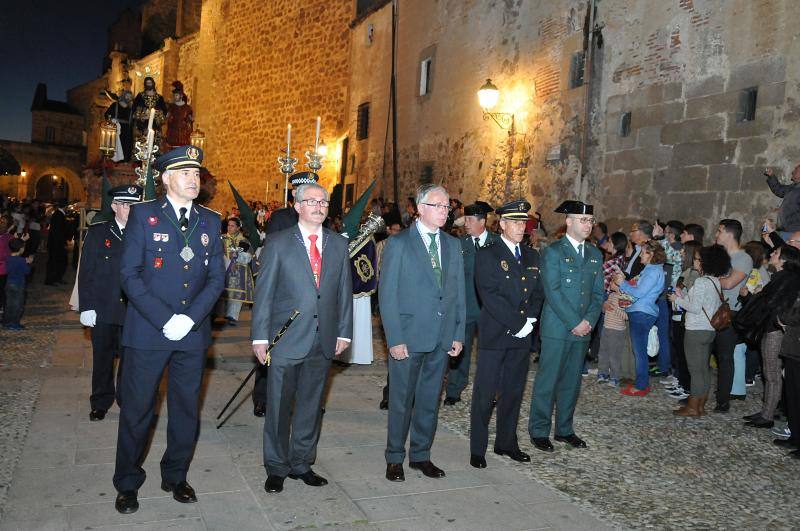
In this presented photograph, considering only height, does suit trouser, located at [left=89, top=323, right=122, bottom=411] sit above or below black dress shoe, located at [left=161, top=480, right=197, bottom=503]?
above

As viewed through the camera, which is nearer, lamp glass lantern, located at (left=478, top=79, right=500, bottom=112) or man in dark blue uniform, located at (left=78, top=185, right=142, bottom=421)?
man in dark blue uniform, located at (left=78, top=185, right=142, bottom=421)

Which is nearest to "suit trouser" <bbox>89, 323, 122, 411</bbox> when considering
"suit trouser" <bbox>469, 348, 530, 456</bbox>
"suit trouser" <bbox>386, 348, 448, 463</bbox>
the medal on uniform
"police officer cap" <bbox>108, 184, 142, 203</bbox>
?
"police officer cap" <bbox>108, 184, 142, 203</bbox>

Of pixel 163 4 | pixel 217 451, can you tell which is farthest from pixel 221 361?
pixel 163 4

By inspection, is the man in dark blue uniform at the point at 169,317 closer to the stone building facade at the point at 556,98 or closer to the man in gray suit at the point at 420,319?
the man in gray suit at the point at 420,319

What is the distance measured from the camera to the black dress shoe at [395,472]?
4.49 m

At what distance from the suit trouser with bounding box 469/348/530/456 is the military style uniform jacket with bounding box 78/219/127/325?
283 centimetres

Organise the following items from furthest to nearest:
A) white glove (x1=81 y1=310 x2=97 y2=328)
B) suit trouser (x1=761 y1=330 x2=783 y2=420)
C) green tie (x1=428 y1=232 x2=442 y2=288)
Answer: suit trouser (x1=761 y1=330 x2=783 y2=420) → white glove (x1=81 y1=310 x2=97 y2=328) → green tie (x1=428 y1=232 x2=442 y2=288)

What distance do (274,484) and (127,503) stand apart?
0.83 metres

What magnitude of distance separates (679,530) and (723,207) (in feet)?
20.8

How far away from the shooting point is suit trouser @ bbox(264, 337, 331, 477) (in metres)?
4.23

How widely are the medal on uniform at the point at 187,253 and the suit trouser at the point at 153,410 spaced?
53 centimetres

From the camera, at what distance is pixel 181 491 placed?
396 cm

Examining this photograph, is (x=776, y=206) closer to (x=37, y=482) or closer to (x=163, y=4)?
(x=37, y=482)

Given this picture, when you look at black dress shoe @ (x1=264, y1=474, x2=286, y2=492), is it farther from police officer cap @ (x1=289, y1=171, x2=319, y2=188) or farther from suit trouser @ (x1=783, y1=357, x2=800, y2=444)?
suit trouser @ (x1=783, y1=357, x2=800, y2=444)
